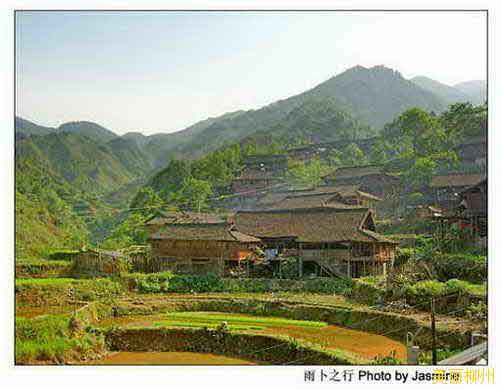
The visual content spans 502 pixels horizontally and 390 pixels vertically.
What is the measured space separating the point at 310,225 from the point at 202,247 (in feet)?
14.0

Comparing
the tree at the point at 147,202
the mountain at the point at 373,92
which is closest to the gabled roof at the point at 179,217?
the tree at the point at 147,202

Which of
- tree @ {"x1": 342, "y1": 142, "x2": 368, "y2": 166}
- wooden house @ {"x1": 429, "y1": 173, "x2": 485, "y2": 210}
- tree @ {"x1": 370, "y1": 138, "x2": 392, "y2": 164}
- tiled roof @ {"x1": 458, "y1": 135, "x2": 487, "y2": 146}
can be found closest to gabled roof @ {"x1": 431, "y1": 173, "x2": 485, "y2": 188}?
wooden house @ {"x1": 429, "y1": 173, "x2": 485, "y2": 210}

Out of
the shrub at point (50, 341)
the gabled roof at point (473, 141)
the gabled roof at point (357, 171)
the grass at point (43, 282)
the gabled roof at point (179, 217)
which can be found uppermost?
the gabled roof at point (473, 141)

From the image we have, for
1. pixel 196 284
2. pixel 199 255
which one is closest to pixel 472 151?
pixel 199 255

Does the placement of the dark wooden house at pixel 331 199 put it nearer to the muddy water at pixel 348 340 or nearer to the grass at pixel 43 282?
the grass at pixel 43 282

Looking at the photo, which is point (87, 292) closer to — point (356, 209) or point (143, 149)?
point (356, 209)

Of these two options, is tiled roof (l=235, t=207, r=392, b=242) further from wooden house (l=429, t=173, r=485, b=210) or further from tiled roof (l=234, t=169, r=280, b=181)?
tiled roof (l=234, t=169, r=280, b=181)

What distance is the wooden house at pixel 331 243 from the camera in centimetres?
1897

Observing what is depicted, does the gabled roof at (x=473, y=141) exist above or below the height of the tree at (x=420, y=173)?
above

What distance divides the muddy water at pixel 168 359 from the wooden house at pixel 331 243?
789 centimetres

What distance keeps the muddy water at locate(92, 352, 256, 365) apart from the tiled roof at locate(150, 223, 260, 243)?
27.0 feet

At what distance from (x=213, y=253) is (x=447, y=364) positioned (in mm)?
12500
